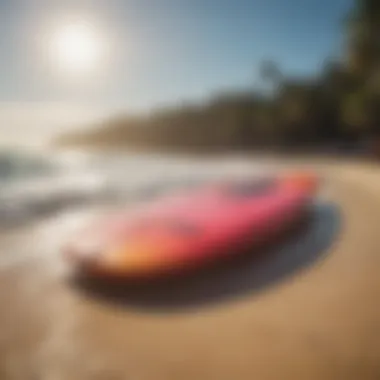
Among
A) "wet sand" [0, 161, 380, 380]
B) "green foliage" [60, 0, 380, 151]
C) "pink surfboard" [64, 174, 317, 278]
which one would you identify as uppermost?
"green foliage" [60, 0, 380, 151]

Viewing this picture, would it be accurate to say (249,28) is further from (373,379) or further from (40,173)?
(373,379)

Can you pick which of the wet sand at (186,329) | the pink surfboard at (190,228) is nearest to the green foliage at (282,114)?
the pink surfboard at (190,228)

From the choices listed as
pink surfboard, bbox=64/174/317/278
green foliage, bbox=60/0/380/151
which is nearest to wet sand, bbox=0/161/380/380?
pink surfboard, bbox=64/174/317/278

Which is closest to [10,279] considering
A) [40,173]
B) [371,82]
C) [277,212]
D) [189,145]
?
[40,173]

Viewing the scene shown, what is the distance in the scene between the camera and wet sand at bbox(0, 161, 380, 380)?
1.21m

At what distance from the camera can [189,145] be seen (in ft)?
4.62

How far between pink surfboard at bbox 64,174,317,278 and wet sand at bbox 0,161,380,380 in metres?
0.09

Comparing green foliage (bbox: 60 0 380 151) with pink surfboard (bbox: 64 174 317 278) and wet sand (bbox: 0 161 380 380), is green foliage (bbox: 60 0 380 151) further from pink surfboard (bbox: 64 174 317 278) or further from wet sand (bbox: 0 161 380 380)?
wet sand (bbox: 0 161 380 380)

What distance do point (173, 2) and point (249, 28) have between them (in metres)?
0.21

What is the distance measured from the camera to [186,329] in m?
1.24

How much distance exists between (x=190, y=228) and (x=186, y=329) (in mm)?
233

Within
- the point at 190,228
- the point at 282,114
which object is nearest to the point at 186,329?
the point at 190,228

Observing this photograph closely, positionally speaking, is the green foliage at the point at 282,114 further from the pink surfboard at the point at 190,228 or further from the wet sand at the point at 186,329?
the wet sand at the point at 186,329

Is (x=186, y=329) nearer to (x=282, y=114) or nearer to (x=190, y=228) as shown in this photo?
(x=190, y=228)
